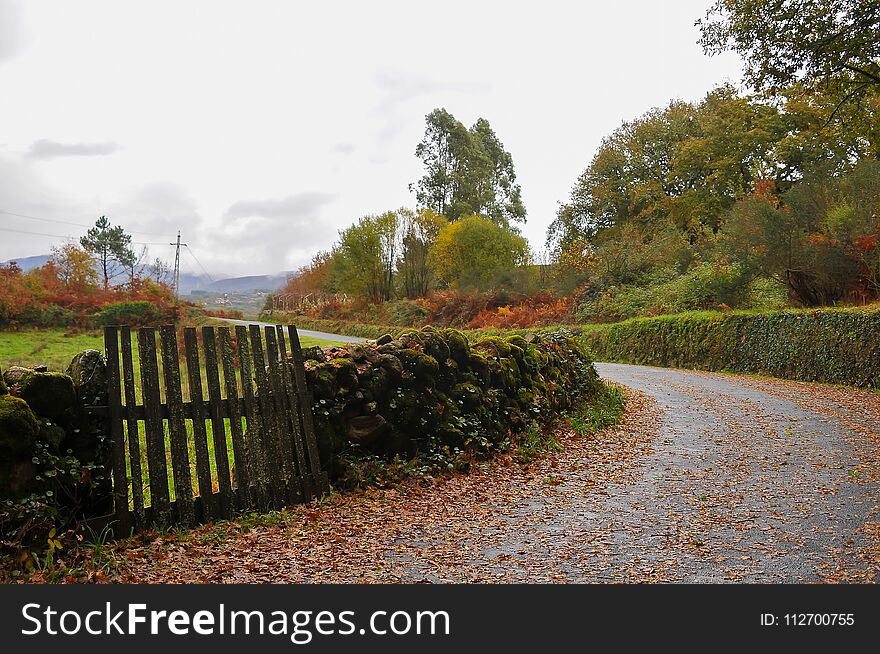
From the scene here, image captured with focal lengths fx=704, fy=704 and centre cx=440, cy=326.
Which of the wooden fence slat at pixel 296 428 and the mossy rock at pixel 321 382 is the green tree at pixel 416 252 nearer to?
the mossy rock at pixel 321 382

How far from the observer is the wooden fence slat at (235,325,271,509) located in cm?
614

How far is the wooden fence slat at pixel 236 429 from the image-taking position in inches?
234

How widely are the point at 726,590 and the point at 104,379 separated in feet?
15.3

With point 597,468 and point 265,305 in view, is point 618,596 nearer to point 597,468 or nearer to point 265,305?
point 597,468

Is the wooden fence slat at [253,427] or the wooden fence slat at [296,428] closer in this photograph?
the wooden fence slat at [253,427]

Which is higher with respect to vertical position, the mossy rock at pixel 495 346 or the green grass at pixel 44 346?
the green grass at pixel 44 346

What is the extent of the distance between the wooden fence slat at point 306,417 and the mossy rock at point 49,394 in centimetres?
210

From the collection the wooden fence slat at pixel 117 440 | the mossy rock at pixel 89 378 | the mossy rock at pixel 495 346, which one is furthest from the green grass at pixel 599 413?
the mossy rock at pixel 89 378

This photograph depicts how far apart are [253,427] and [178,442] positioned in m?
0.75

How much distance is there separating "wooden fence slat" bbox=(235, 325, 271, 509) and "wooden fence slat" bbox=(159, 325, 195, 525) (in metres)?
0.63

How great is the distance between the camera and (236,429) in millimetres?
5953

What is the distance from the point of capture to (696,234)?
35.7 metres

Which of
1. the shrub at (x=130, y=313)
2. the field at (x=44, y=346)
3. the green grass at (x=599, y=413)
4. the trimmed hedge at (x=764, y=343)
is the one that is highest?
the shrub at (x=130, y=313)

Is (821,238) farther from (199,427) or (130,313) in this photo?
(130,313)
